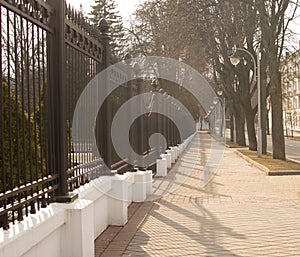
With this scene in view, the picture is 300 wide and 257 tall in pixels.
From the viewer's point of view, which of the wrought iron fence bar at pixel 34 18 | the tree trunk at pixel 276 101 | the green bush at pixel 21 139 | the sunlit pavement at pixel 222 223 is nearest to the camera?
the wrought iron fence bar at pixel 34 18

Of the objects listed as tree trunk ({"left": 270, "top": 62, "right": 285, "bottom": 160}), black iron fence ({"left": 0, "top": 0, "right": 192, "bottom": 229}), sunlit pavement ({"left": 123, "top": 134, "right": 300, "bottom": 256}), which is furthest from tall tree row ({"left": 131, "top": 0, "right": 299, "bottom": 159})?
black iron fence ({"left": 0, "top": 0, "right": 192, "bottom": 229})

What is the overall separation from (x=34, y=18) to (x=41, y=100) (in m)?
0.77

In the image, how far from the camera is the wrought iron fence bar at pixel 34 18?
3993mm

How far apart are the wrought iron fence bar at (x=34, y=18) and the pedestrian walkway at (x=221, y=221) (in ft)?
9.44

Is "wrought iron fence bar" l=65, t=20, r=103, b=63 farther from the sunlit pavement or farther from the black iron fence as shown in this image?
the sunlit pavement

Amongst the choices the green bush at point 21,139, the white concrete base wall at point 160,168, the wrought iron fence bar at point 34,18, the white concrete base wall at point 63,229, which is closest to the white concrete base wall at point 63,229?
the white concrete base wall at point 63,229

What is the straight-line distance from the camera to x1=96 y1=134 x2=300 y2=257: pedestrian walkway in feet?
20.4

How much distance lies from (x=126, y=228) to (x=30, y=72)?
144 inches

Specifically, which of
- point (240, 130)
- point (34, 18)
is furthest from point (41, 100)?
point (240, 130)

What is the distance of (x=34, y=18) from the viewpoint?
4.57 metres

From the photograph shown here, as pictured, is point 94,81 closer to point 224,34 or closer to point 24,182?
point 24,182

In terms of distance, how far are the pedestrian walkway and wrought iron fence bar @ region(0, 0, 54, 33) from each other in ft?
9.44

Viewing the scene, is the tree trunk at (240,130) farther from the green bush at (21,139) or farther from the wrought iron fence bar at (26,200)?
the green bush at (21,139)

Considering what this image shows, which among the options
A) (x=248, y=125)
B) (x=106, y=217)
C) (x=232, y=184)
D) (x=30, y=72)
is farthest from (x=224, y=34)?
(x=30, y=72)
